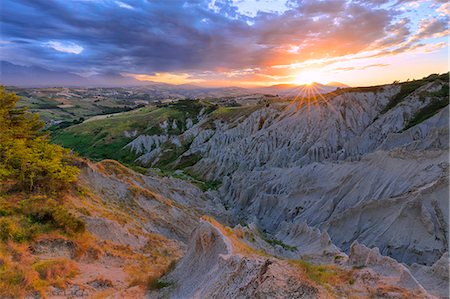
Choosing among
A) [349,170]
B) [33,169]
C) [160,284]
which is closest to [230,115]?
[349,170]

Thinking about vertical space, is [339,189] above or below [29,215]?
below

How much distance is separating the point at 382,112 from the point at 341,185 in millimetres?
22988

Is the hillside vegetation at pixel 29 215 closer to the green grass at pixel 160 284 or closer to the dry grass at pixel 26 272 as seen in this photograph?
the dry grass at pixel 26 272

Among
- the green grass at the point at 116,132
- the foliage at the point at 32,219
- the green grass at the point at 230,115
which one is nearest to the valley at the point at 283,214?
the foliage at the point at 32,219

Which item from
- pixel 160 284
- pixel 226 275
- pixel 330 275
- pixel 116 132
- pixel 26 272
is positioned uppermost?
pixel 226 275

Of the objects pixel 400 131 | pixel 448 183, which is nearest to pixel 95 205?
pixel 448 183

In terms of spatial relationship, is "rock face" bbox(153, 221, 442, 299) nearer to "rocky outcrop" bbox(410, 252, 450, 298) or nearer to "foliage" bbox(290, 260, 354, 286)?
"foliage" bbox(290, 260, 354, 286)

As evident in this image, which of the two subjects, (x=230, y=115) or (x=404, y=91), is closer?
(x=404, y=91)

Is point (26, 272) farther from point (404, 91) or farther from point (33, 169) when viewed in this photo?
point (404, 91)

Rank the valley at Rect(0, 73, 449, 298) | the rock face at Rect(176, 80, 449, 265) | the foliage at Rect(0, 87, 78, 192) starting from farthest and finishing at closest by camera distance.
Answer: the rock face at Rect(176, 80, 449, 265) → the foliage at Rect(0, 87, 78, 192) → the valley at Rect(0, 73, 449, 298)

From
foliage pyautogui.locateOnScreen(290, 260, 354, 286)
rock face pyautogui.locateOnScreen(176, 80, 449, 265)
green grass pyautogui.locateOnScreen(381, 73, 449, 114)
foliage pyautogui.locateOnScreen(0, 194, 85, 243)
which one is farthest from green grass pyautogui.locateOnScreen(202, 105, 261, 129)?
foliage pyautogui.locateOnScreen(290, 260, 354, 286)

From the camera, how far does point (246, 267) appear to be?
9.42 meters

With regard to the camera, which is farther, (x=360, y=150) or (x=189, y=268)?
→ (x=360, y=150)

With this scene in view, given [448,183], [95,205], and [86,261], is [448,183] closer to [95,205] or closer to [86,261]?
[86,261]
